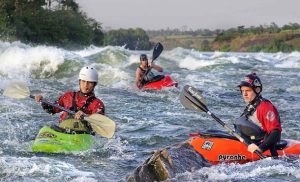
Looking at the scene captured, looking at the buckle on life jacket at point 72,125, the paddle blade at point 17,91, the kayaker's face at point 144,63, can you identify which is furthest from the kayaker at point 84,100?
the kayaker's face at point 144,63

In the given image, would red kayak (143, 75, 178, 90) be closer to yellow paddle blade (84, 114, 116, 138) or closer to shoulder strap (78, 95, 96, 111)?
shoulder strap (78, 95, 96, 111)

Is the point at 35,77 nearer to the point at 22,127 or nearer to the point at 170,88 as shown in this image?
the point at 170,88

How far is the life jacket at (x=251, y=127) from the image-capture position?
658 centimetres

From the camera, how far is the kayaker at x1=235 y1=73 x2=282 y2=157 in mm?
6445

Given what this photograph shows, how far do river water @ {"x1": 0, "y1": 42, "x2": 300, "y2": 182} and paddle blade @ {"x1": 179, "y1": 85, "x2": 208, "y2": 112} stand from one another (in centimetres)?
91

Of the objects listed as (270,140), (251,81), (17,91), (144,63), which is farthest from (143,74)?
(270,140)

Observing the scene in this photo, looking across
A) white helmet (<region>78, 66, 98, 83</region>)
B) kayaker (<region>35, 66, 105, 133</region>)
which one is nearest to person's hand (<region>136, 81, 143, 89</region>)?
kayaker (<region>35, 66, 105, 133</region>)

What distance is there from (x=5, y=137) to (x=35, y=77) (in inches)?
416

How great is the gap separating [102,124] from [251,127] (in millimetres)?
1875

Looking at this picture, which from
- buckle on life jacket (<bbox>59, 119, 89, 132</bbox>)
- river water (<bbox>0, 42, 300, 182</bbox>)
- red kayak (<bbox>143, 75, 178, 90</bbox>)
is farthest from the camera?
red kayak (<bbox>143, 75, 178, 90</bbox>)

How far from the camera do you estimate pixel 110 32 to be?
243ft

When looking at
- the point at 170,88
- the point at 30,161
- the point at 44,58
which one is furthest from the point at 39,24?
the point at 30,161

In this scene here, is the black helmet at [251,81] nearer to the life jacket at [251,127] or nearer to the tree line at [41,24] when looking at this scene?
the life jacket at [251,127]

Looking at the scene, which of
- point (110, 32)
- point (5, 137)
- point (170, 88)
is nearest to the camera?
point (5, 137)
